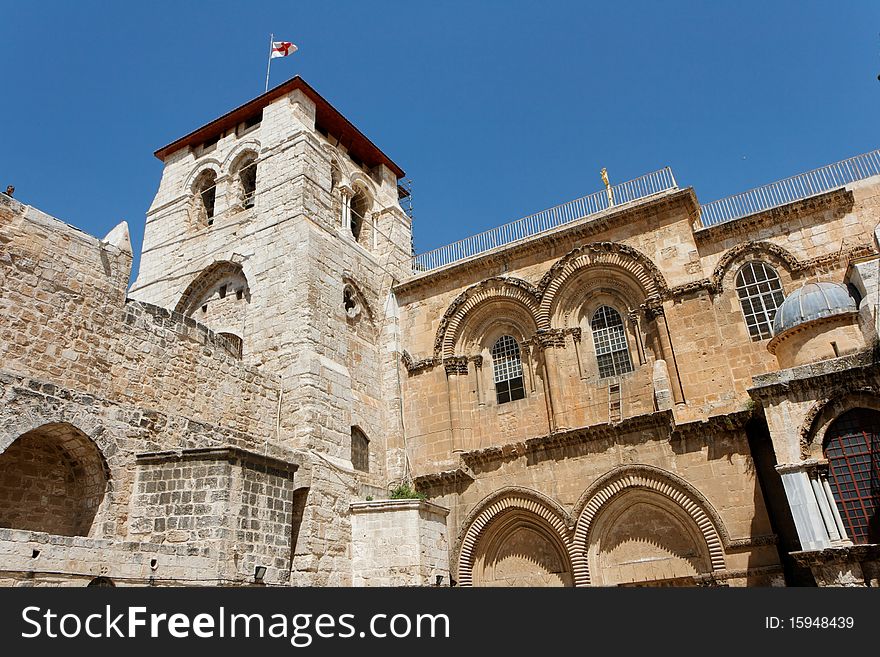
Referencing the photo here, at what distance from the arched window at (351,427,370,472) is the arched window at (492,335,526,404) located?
134 inches

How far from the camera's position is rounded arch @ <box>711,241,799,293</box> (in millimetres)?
14661

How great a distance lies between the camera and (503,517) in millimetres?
15125

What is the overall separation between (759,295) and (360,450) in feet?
31.1

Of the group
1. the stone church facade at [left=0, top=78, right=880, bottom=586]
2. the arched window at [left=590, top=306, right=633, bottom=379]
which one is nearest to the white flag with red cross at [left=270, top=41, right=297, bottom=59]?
the stone church facade at [left=0, top=78, right=880, bottom=586]

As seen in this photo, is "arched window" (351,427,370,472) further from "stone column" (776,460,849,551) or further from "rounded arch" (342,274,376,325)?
"stone column" (776,460,849,551)

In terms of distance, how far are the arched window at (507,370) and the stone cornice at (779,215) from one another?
5.00 m

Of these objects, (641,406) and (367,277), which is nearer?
(641,406)

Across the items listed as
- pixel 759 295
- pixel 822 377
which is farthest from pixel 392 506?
pixel 759 295

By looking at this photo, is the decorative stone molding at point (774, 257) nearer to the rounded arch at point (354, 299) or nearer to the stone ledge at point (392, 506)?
the stone ledge at point (392, 506)
